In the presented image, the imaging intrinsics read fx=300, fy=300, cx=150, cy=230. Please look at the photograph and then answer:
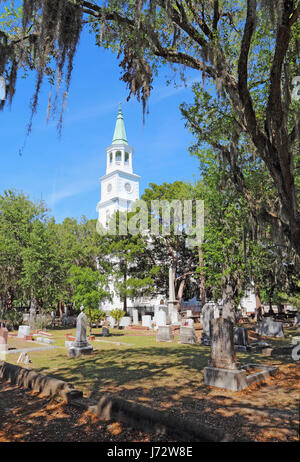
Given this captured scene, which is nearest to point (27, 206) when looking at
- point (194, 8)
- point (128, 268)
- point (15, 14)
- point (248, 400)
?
point (128, 268)

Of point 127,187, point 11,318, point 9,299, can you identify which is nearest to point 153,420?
point 11,318

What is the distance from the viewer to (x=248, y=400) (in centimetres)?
624

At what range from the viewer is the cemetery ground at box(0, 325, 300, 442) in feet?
15.4

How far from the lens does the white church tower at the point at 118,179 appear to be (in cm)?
4875

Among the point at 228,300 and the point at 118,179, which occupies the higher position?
the point at 118,179

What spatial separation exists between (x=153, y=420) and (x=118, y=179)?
46.1 m

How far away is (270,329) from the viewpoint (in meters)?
18.4

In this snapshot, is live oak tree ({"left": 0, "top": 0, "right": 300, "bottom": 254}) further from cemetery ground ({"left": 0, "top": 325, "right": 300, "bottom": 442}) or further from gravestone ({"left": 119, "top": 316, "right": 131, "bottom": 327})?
gravestone ({"left": 119, "top": 316, "right": 131, "bottom": 327})

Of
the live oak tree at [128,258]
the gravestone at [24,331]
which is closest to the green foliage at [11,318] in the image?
the gravestone at [24,331]

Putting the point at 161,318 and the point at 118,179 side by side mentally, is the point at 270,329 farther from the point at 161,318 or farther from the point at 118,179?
the point at 118,179

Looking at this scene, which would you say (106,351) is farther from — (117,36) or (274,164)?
(117,36)

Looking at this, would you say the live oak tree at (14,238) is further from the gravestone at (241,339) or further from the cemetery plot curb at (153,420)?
the cemetery plot curb at (153,420)

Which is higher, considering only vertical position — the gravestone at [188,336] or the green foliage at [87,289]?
the green foliage at [87,289]

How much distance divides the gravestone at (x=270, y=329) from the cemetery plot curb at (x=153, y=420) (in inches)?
596
